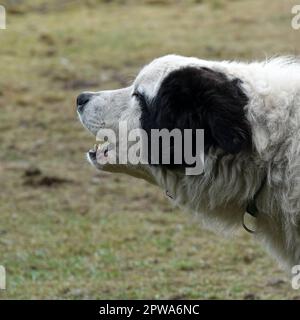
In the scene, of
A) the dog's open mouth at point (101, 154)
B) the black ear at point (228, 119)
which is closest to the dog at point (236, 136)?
the black ear at point (228, 119)

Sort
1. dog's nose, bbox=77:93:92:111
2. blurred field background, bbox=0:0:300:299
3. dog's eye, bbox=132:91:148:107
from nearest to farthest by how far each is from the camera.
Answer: dog's eye, bbox=132:91:148:107 → dog's nose, bbox=77:93:92:111 → blurred field background, bbox=0:0:300:299

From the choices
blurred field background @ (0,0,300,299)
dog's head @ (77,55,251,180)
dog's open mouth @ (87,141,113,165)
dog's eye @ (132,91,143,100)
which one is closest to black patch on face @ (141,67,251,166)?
dog's head @ (77,55,251,180)

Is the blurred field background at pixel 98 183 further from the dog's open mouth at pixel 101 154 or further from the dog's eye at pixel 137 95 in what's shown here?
the dog's eye at pixel 137 95

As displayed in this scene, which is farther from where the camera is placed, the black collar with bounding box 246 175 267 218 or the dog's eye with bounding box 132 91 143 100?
the dog's eye with bounding box 132 91 143 100

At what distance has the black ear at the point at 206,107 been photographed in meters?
3.92

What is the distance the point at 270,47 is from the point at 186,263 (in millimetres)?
6870

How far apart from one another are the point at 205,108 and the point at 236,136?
22 centimetres

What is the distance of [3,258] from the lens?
672 cm

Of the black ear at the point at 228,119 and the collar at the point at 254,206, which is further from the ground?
the black ear at the point at 228,119

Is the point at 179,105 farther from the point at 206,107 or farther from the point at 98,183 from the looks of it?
the point at 98,183

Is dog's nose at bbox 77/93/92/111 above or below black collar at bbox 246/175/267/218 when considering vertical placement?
above

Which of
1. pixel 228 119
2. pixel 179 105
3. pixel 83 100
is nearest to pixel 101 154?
pixel 83 100

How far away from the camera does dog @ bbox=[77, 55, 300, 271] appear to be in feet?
12.9

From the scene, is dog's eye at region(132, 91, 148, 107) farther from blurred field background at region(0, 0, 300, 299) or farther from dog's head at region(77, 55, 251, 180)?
blurred field background at region(0, 0, 300, 299)
